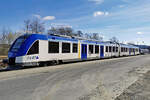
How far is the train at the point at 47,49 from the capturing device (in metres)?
11.6

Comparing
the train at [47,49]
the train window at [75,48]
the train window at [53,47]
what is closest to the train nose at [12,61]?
the train at [47,49]

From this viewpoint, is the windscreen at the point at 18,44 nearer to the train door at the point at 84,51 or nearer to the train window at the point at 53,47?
the train window at the point at 53,47

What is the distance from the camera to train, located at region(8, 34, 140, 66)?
38.2 ft

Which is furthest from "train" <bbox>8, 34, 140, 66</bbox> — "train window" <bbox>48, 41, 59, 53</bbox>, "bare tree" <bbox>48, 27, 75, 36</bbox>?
"bare tree" <bbox>48, 27, 75, 36</bbox>

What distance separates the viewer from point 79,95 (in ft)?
18.3

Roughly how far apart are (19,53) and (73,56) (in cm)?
703

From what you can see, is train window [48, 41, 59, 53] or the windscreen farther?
train window [48, 41, 59, 53]

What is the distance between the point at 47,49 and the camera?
1368 centimetres

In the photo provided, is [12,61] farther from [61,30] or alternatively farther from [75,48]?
[61,30]

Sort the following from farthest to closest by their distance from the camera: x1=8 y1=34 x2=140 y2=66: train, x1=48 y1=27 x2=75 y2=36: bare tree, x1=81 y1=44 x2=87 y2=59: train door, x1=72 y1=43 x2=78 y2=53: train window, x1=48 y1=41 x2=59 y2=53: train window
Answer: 1. x1=48 y1=27 x2=75 y2=36: bare tree
2. x1=81 y1=44 x2=87 y2=59: train door
3. x1=72 y1=43 x2=78 y2=53: train window
4. x1=48 y1=41 x2=59 y2=53: train window
5. x1=8 y1=34 x2=140 y2=66: train

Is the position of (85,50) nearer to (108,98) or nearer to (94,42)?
(94,42)

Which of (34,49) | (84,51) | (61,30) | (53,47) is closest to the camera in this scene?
(34,49)

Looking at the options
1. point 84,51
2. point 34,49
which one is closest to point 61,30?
point 84,51

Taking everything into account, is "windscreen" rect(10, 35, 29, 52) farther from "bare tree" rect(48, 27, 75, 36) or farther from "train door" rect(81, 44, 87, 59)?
"bare tree" rect(48, 27, 75, 36)
